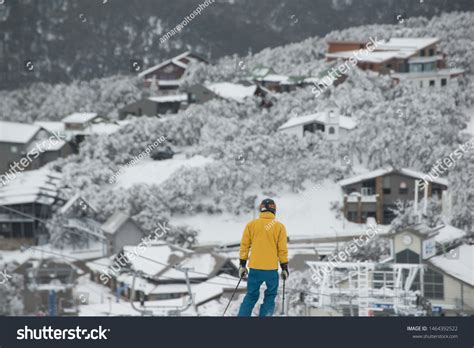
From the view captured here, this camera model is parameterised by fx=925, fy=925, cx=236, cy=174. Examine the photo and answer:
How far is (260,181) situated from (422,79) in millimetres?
2361

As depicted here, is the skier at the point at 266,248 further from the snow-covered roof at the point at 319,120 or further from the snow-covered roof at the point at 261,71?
the snow-covered roof at the point at 261,71

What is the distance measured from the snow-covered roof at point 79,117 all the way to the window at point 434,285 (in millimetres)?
4549

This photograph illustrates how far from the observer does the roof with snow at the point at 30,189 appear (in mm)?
8469

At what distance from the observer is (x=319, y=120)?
360 inches

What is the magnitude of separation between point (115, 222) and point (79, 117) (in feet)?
6.06

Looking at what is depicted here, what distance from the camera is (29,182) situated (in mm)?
8617

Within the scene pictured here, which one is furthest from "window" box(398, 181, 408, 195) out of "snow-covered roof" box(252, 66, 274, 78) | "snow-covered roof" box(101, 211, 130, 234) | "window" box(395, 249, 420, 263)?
"snow-covered roof" box(101, 211, 130, 234)

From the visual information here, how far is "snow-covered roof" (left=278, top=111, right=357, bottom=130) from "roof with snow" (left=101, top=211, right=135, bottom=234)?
1936 millimetres

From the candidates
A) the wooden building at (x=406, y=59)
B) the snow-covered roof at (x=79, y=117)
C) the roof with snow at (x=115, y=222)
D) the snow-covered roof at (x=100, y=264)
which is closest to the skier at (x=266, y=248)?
the snow-covered roof at (x=100, y=264)

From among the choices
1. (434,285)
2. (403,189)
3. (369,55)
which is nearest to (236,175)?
(403,189)

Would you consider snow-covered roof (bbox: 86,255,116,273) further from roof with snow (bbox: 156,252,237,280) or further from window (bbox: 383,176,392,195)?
window (bbox: 383,176,392,195)

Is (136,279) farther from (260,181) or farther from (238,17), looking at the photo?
(238,17)

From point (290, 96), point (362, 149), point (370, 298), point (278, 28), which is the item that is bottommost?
point (370, 298)
